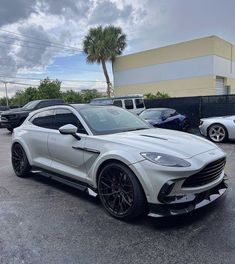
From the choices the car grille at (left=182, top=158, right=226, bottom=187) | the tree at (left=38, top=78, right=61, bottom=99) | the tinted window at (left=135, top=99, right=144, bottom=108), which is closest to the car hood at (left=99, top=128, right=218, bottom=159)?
the car grille at (left=182, top=158, right=226, bottom=187)

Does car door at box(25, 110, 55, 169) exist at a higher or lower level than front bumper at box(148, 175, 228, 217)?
higher

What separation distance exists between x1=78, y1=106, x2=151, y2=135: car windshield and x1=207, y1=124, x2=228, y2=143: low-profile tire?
5.81 m

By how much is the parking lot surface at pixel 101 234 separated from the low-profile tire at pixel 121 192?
144mm

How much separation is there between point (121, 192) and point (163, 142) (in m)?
0.84

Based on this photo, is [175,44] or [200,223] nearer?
[200,223]

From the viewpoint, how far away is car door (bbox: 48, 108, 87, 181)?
13.8ft

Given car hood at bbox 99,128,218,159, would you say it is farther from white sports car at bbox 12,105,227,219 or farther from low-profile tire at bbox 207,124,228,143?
low-profile tire at bbox 207,124,228,143

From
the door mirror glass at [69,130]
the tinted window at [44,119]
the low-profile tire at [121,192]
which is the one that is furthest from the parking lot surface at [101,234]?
the tinted window at [44,119]

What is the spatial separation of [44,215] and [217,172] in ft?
7.81

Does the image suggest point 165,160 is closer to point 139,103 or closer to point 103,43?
point 139,103

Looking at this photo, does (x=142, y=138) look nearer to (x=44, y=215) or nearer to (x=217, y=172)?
(x=217, y=172)

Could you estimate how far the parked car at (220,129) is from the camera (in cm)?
961

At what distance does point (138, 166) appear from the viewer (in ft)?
11.0

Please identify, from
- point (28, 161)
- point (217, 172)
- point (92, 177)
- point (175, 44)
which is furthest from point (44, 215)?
point (175, 44)
